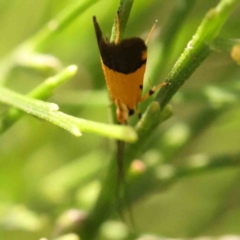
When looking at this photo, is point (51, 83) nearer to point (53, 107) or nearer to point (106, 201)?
point (53, 107)

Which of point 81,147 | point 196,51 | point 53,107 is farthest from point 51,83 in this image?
point 81,147

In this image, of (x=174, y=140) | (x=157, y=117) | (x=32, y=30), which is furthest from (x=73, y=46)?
(x=157, y=117)

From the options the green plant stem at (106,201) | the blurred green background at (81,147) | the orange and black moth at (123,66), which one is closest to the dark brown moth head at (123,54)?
the orange and black moth at (123,66)

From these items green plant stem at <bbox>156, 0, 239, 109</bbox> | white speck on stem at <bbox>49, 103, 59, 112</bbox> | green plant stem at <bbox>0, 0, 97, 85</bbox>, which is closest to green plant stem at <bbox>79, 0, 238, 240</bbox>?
green plant stem at <bbox>156, 0, 239, 109</bbox>

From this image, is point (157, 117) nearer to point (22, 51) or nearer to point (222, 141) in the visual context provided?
point (22, 51)

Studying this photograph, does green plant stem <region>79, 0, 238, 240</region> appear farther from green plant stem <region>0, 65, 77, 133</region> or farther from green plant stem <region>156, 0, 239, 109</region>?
green plant stem <region>0, 65, 77, 133</region>

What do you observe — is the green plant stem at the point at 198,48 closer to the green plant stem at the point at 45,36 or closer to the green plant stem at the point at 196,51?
the green plant stem at the point at 196,51
